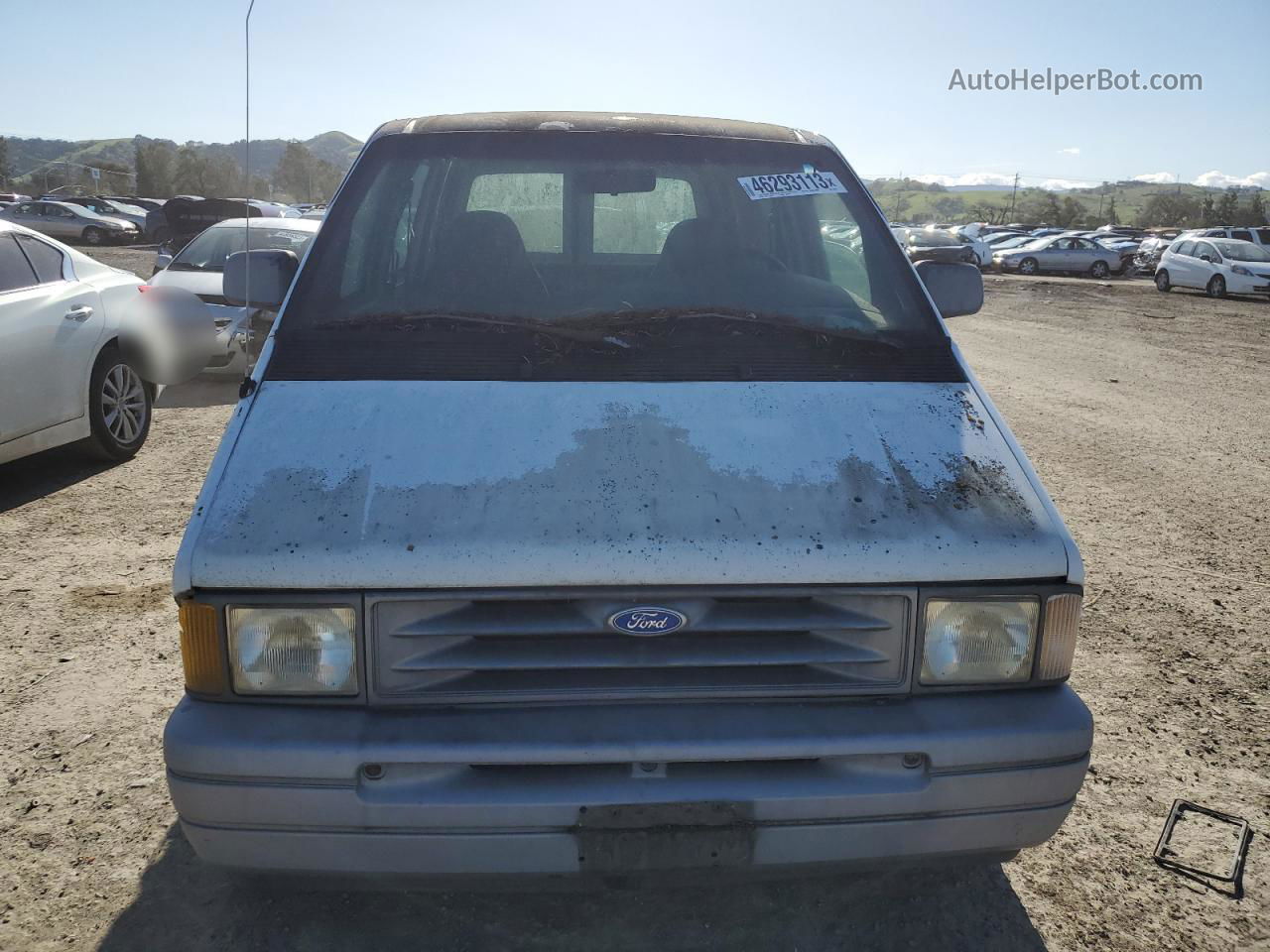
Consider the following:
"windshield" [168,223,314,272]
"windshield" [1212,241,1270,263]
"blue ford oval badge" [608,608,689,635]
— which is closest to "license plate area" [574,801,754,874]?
"blue ford oval badge" [608,608,689,635]

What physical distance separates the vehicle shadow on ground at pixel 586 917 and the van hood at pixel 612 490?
843 mm

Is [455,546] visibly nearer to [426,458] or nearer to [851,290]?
[426,458]

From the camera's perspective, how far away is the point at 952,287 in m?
3.28

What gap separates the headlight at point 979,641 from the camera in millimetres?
2150

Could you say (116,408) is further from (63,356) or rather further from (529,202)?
(529,202)

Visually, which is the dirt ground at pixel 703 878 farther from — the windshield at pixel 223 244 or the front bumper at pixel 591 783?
the windshield at pixel 223 244

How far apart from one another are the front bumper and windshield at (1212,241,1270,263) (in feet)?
87.8

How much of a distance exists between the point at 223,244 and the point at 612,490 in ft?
32.1

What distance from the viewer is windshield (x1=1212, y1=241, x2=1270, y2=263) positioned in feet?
79.9

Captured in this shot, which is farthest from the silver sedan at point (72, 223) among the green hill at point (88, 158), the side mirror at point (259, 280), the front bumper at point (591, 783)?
the front bumper at point (591, 783)

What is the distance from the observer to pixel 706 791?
6.54 feet

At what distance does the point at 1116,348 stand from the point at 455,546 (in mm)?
14550

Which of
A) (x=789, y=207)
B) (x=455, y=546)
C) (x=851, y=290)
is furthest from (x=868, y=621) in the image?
(x=789, y=207)

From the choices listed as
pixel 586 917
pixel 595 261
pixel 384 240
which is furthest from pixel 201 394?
pixel 586 917
